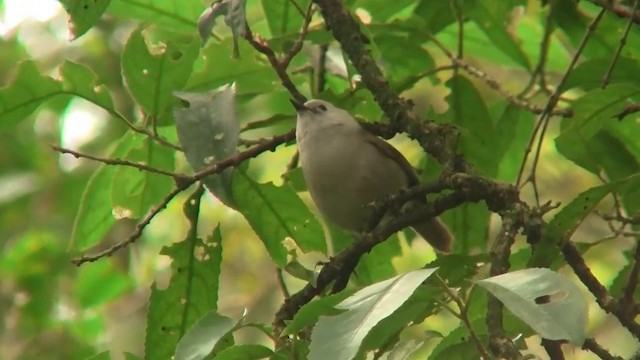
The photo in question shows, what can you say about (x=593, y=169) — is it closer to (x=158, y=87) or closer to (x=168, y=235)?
(x=158, y=87)

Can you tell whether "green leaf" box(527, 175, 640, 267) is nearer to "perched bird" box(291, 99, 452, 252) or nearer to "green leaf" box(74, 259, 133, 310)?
"perched bird" box(291, 99, 452, 252)

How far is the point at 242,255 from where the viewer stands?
7.51 meters

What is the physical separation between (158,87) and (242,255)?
511 centimetres

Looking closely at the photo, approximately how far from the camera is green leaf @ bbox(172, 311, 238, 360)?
5.89 feet

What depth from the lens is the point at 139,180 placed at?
2721mm

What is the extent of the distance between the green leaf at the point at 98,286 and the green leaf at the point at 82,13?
2050mm

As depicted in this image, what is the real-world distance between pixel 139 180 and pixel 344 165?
0.68 metres

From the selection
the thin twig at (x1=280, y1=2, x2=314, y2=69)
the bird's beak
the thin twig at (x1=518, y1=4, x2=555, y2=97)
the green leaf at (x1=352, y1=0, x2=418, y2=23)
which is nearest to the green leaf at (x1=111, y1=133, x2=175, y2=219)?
the bird's beak

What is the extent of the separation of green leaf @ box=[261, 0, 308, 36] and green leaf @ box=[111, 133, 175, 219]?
0.44 metres

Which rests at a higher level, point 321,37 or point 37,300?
point 321,37

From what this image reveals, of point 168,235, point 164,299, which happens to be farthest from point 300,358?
point 168,235

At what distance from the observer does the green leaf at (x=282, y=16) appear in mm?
2773

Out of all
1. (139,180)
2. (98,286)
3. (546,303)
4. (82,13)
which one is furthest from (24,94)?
(98,286)

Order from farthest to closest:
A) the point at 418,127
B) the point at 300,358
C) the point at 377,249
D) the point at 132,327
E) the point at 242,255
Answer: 1. the point at 242,255
2. the point at 132,327
3. the point at 377,249
4. the point at 418,127
5. the point at 300,358
